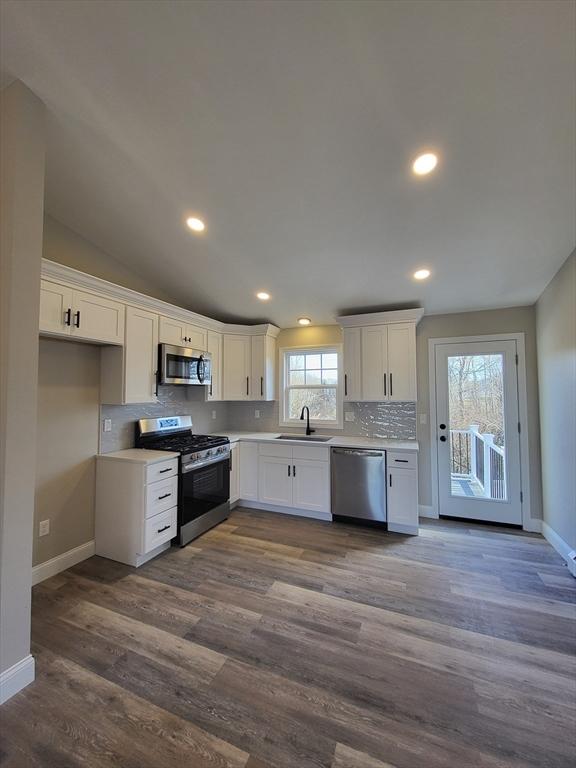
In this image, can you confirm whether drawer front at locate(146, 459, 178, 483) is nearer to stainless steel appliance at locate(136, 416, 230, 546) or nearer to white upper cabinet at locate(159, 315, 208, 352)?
stainless steel appliance at locate(136, 416, 230, 546)

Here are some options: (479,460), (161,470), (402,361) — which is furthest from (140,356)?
(479,460)

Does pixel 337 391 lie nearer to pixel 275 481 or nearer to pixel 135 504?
pixel 275 481

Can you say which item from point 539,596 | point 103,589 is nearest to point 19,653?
point 103,589

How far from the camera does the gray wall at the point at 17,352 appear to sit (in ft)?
4.92

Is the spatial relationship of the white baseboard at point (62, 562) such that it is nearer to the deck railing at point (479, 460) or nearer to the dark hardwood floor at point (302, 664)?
the dark hardwood floor at point (302, 664)

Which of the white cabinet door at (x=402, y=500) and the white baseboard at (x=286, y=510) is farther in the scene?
the white baseboard at (x=286, y=510)

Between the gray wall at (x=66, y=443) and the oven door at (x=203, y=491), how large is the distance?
82 centimetres

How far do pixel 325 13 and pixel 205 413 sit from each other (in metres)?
3.80

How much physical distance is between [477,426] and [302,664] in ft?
9.96

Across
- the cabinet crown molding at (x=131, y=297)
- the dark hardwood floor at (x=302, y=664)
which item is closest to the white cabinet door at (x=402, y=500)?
the dark hardwood floor at (x=302, y=664)

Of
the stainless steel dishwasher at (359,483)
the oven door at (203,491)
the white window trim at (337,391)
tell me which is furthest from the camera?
the white window trim at (337,391)

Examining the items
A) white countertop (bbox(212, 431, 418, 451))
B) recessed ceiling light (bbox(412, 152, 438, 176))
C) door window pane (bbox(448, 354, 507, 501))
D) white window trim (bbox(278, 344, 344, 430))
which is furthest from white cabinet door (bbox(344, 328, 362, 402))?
recessed ceiling light (bbox(412, 152, 438, 176))

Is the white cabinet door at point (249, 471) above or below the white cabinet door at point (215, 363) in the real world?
below

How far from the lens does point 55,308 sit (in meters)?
2.23
